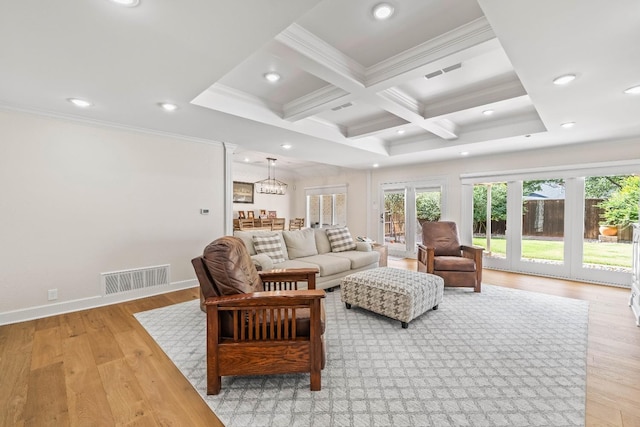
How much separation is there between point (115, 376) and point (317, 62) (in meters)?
2.69

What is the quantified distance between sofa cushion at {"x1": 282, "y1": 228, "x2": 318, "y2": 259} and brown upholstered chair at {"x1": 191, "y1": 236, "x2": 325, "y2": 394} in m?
2.21

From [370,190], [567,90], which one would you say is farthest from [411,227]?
[567,90]

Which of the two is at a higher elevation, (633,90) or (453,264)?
(633,90)

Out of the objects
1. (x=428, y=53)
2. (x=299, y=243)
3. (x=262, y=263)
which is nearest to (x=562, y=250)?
(x=299, y=243)

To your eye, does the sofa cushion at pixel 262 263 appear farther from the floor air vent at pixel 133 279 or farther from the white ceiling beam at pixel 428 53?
the white ceiling beam at pixel 428 53

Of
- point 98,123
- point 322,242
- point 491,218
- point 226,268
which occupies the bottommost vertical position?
point 322,242

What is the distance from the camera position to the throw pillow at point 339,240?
4.61 meters

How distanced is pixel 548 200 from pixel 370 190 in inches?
139

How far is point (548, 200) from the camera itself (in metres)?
4.70

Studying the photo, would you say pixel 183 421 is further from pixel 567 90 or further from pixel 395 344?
pixel 567 90

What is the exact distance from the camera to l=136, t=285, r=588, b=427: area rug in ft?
5.10

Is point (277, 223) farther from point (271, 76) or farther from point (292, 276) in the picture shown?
point (271, 76)

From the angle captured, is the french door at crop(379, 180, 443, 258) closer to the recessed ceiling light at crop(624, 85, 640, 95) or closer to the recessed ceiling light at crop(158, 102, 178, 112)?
the recessed ceiling light at crop(624, 85, 640, 95)

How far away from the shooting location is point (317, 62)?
2057 mm
